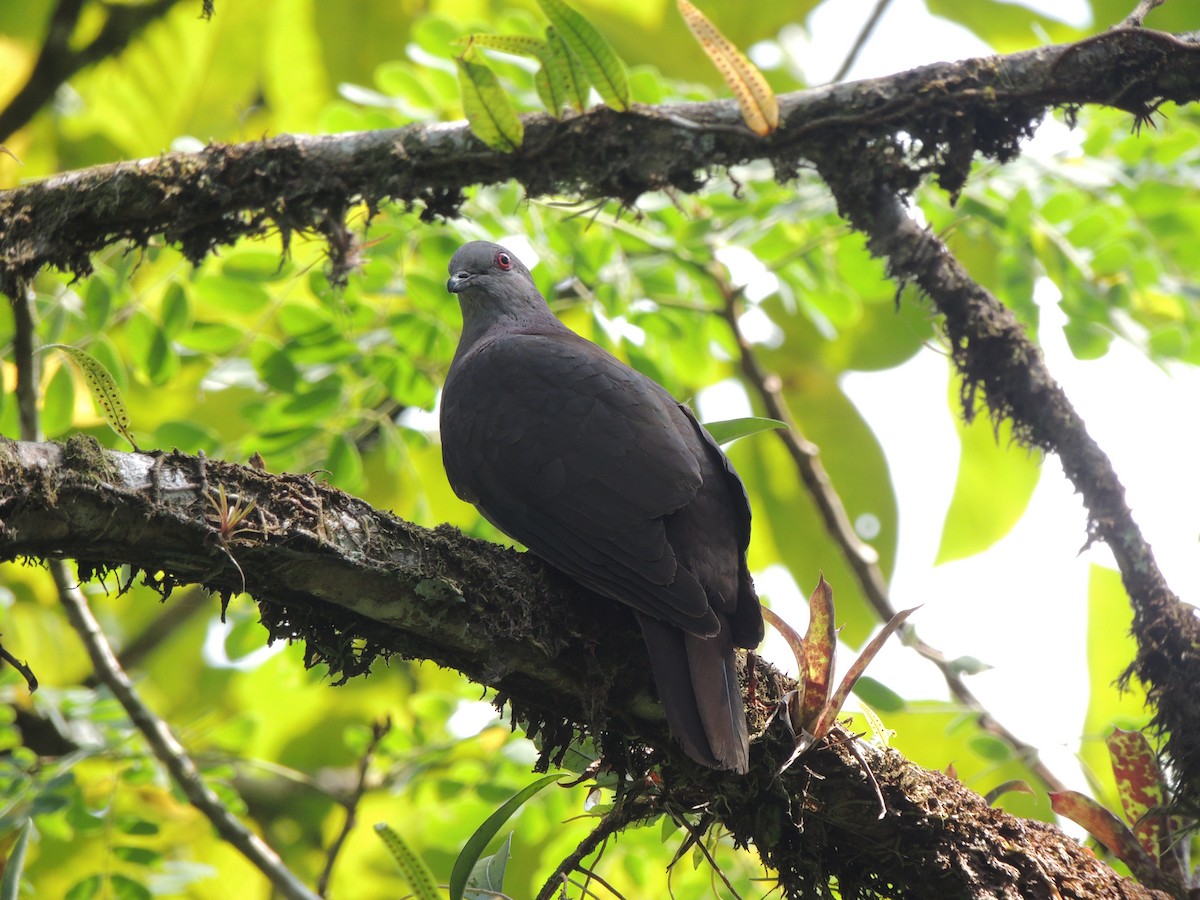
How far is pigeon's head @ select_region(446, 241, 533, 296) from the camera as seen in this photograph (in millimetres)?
4293

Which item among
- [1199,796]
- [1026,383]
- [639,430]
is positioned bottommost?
[1199,796]

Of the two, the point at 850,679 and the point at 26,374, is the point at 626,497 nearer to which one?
the point at 850,679

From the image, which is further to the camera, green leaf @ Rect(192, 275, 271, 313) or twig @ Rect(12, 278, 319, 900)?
green leaf @ Rect(192, 275, 271, 313)

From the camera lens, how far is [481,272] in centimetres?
438

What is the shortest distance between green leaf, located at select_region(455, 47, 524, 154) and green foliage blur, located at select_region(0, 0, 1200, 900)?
0.42 m

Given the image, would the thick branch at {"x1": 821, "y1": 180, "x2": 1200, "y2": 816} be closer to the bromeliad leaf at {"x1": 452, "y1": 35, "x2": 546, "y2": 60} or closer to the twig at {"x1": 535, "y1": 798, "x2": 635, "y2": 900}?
the bromeliad leaf at {"x1": 452, "y1": 35, "x2": 546, "y2": 60}

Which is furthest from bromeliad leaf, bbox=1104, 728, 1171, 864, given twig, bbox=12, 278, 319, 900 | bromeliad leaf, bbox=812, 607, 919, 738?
twig, bbox=12, 278, 319, 900

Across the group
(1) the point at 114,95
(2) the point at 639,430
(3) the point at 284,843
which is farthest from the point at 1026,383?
(1) the point at 114,95

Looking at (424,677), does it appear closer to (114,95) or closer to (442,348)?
(442,348)

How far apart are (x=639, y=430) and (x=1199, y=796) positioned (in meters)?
1.84

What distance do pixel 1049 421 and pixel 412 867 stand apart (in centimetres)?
232

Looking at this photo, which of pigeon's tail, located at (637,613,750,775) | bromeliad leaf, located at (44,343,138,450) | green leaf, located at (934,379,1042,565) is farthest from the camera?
green leaf, located at (934,379,1042,565)

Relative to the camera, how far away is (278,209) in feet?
10.6

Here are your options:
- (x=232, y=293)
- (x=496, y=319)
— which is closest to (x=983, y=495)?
(x=496, y=319)
